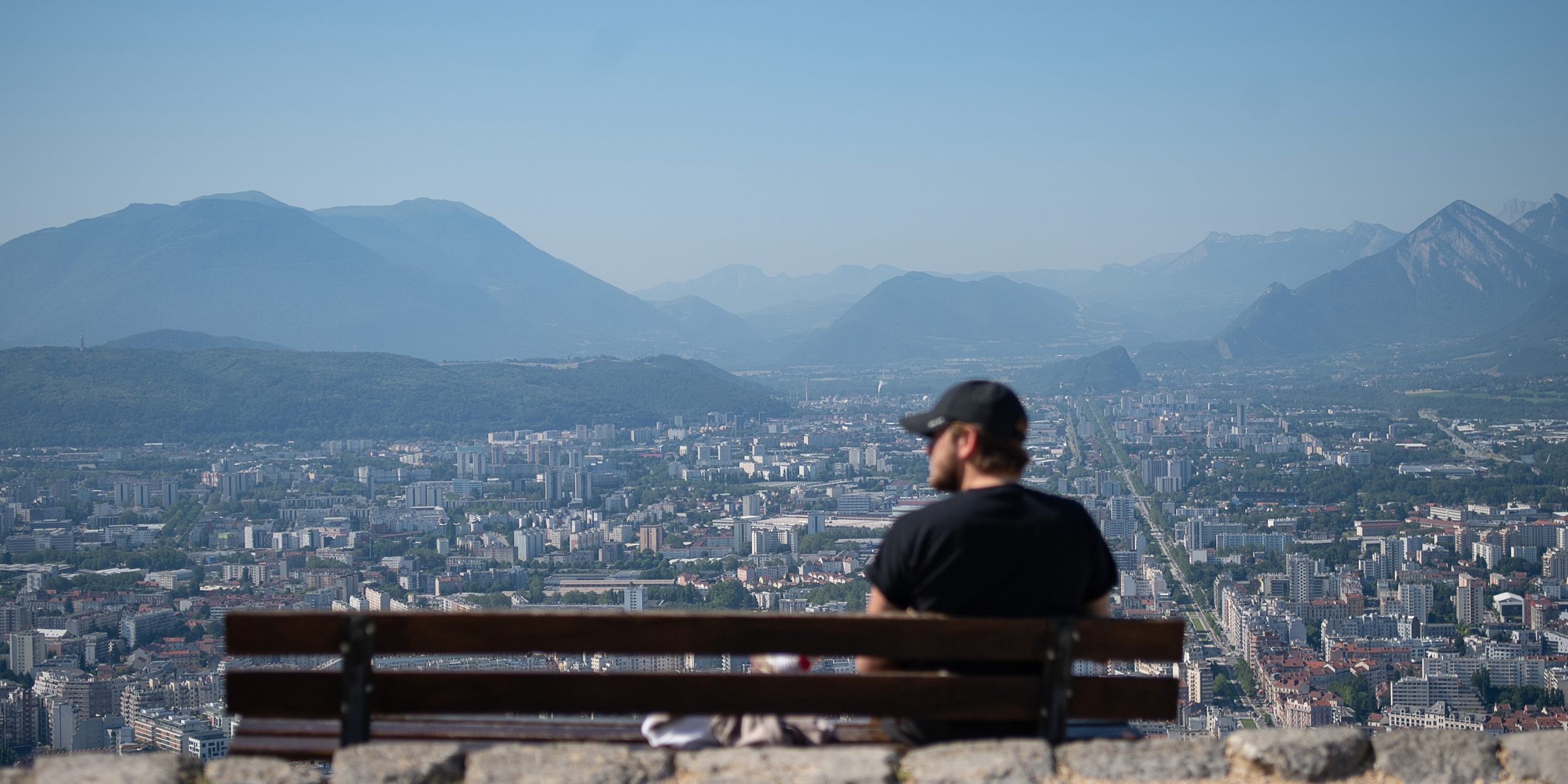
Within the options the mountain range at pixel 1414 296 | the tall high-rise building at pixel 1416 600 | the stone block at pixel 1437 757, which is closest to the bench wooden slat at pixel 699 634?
the stone block at pixel 1437 757

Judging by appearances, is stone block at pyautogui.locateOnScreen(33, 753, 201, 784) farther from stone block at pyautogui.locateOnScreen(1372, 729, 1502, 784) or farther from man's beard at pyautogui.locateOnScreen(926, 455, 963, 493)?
stone block at pyautogui.locateOnScreen(1372, 729, 1502, 784)

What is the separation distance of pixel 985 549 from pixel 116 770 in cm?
184

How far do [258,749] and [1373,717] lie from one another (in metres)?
12.4

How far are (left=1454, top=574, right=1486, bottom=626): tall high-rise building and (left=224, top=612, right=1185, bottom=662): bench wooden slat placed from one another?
17.8 meters

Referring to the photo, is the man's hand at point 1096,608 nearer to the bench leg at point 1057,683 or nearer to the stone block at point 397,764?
the bench leg at point 1057,683

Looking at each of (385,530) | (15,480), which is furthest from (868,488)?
(15,480)

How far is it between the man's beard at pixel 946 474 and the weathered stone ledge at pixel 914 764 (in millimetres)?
539

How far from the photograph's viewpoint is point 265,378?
2256 inches

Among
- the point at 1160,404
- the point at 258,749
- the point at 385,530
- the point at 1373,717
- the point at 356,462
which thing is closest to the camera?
the point at 258,749

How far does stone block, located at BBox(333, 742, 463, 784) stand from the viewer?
7.14ft

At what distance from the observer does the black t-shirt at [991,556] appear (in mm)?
2188

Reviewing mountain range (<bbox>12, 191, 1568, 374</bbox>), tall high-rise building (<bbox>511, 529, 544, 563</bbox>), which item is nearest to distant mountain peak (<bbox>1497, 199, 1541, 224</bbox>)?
mountain range (<bbox>12, 191, 1568, 374</bbox>)

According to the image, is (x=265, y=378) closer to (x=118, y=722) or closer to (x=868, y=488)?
(x=868, y=488)

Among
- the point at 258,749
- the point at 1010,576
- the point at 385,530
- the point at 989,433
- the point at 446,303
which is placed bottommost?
the point at 385,530
